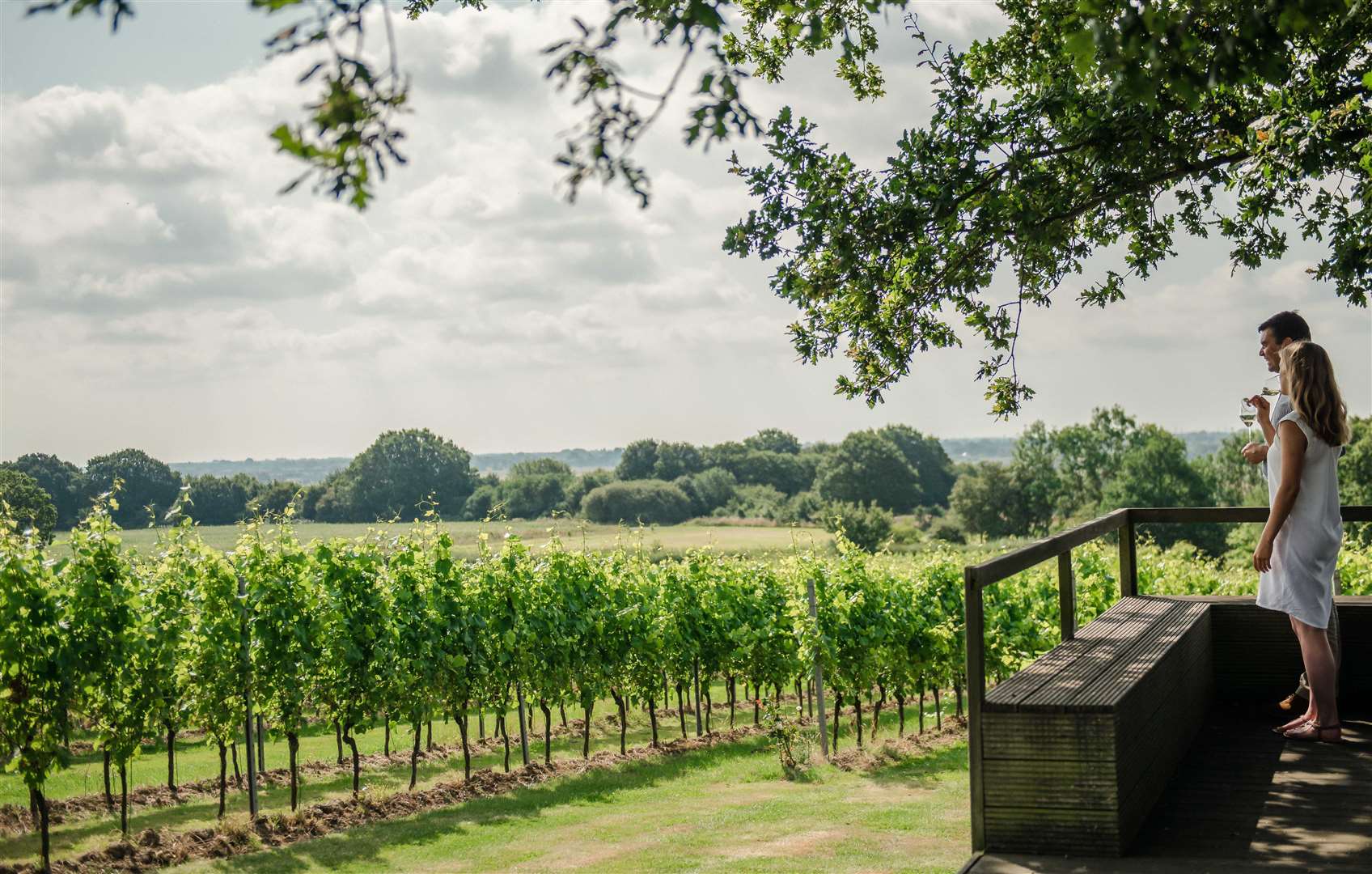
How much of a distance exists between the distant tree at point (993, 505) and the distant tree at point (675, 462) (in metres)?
22.1

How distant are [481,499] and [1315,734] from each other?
64.4 m

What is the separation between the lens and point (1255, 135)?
24.5 feet

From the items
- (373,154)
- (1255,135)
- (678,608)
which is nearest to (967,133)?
(1255,135)

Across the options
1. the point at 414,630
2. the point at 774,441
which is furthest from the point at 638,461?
the point at 414,630

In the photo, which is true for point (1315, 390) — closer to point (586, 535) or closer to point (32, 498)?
point (586, 535)

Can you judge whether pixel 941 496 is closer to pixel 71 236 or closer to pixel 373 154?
pixel 71 236

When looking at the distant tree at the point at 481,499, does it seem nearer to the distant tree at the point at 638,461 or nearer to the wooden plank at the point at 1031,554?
the distant tree at the point at 638,461

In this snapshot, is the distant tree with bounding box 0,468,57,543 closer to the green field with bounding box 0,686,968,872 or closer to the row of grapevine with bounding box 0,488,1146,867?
the green field with bounding box 0,686,968,872

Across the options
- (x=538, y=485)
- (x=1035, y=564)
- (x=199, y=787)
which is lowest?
(x=199, y=787)

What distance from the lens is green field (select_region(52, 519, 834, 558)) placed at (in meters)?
11.6

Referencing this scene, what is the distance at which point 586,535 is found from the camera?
52.7ft

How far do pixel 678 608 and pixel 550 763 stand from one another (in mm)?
2362

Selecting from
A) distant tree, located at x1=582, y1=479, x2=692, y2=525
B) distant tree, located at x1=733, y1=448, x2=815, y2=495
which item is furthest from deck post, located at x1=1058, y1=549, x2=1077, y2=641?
distant tree, located at x1=733, y1=448, x2=815, y2=495

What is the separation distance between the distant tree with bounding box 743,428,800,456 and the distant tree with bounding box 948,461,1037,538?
2062 cm
